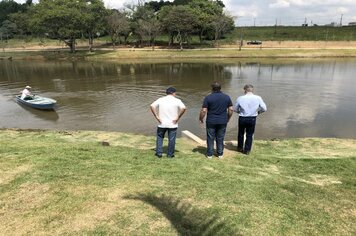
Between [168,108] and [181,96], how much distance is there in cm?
1760

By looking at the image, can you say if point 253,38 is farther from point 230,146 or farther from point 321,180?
point 321,180

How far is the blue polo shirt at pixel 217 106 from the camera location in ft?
29.0

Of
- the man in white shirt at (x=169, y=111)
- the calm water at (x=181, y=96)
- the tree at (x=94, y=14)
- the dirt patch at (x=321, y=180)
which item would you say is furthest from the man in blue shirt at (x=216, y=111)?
the tree at (x=94, y=14)

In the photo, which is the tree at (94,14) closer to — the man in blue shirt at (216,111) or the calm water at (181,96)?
the calm water at (181,96)

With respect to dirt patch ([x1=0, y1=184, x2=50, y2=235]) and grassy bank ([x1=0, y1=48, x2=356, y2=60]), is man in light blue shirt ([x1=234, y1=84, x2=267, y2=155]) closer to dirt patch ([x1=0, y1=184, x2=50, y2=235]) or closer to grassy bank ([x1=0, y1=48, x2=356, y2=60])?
dirt patch ([x1=0, y1=184, x2=50, y2=235])

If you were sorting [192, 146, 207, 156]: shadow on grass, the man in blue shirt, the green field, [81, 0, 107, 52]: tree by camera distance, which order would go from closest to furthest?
the man in blue shirt
[192, 146, 207, 156]: shadow on grass
[81, 0, 107, 52]: tree
the green field

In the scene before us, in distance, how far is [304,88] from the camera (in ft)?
93.4

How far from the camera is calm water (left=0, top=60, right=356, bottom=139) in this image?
18.0 m

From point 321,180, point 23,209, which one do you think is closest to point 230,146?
point 321,180

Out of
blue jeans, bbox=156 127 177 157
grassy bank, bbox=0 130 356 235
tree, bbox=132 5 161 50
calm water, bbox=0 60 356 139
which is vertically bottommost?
calm water, bbox=0 60 356 139

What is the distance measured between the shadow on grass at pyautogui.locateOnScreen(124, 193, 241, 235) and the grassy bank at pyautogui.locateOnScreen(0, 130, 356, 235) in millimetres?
17

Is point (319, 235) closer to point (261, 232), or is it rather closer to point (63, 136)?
point (261, 232)

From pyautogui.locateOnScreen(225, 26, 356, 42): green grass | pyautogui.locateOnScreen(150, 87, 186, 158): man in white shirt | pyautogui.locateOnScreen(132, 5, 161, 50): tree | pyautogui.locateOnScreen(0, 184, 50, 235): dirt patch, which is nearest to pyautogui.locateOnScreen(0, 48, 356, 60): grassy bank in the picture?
pyautogui.locateOnScreen(132, 5, 161, 50): tree

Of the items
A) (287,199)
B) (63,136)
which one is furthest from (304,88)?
(287,199)
